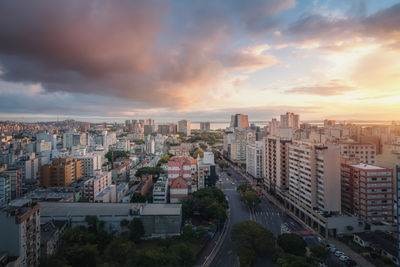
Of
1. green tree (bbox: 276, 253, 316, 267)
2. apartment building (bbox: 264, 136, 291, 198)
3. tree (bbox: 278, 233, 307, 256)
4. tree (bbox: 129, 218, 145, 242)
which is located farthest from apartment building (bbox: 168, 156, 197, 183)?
green tree (bbox: 276, 253, 316, 267)

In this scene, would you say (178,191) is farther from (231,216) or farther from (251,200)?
(251,200)

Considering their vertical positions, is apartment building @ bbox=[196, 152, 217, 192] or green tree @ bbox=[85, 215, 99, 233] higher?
apartment building @ bbox=[196, 152, 217, 192]

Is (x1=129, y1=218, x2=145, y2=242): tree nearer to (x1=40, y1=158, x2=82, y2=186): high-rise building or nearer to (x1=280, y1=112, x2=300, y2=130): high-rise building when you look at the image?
(x1=40, y1=158, x2=82, y2=186): high-rise building

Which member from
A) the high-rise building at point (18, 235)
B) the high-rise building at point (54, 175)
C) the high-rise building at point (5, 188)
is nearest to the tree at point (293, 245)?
the high-rise building at point (18, 235)

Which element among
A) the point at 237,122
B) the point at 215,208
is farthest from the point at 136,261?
the point at 237,122

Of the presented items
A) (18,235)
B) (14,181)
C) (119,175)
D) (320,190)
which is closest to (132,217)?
(18,235)

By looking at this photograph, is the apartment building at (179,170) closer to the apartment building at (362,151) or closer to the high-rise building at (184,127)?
the apartment building at (362,151)
